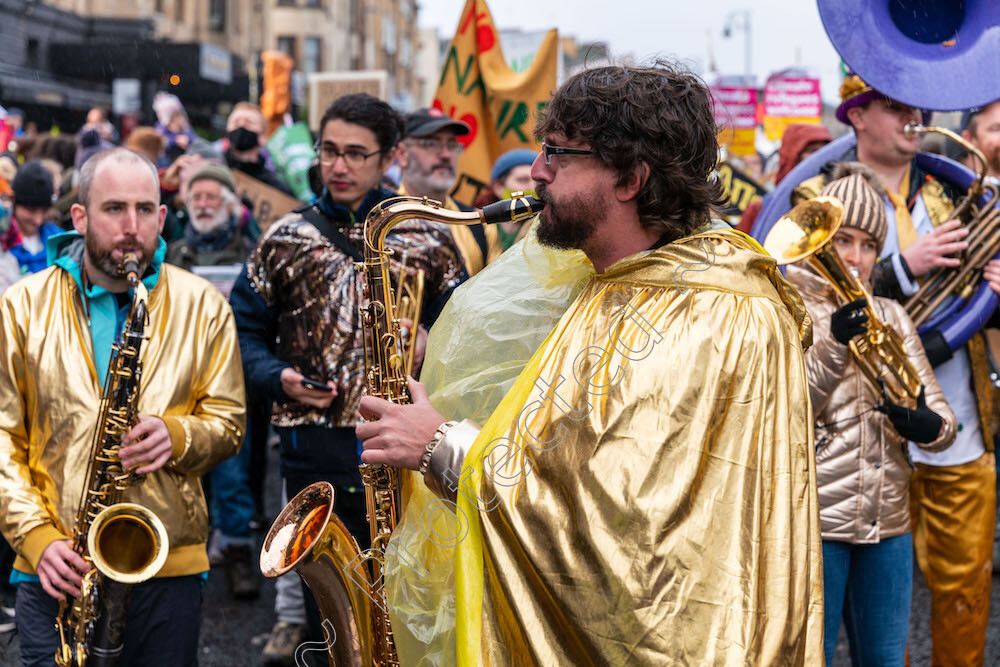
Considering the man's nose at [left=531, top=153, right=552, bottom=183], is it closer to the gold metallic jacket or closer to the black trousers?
the gold metallic jacket

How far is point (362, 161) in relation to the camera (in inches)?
157

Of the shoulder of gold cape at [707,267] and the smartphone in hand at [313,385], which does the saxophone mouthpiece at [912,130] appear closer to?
the shoulder of gold cape at [707,267]

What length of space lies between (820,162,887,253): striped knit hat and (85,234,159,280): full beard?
2293mm

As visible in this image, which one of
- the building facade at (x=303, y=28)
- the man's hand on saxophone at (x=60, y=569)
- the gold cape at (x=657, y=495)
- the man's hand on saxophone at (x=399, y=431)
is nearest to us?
the gold cape at (x=657, y=495)

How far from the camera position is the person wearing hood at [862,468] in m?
3.47

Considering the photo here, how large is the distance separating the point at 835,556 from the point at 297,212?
224 cm

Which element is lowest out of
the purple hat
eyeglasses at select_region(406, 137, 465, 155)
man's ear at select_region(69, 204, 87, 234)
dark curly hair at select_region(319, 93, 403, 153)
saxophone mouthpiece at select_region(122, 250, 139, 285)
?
saxophone mouthpiece at select_region(122, 250, 139, 285)

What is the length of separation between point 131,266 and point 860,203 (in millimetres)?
2391

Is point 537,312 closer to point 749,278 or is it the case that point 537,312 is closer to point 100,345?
point 749,278

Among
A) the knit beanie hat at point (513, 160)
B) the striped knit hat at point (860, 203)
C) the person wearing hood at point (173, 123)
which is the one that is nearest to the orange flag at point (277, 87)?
the person wearing hood at point (173, 123)

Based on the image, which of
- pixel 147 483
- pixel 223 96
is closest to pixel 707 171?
pixel 147 483

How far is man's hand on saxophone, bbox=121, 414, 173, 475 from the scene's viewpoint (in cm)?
311

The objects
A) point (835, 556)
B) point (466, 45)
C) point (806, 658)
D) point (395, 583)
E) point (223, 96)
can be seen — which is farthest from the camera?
point (223, 96)

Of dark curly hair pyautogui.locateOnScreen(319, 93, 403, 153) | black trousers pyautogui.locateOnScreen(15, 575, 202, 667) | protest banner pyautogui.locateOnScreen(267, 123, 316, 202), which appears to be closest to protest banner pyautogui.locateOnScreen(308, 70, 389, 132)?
protest banner pyautogui.locateOnScreen(267, 123, 316, 202)
